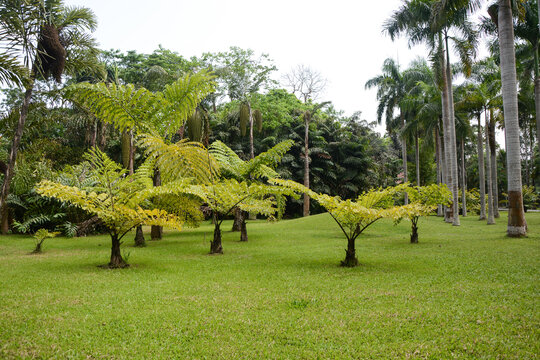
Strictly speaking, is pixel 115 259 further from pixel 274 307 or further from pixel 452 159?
pixel 452 159

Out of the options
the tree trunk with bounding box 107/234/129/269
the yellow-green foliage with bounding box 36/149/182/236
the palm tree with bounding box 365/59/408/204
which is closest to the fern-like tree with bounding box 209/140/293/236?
the yellow-green foliage with bounding box 36/149/182/236

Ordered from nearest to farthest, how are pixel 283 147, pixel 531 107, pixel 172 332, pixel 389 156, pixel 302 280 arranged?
pixel 172 332 < pixel 302 280 < pixel 283 147 < pixel 531 107 < pixel 389 156

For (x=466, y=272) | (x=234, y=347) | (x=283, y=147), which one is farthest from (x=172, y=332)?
(x=283, y=147)

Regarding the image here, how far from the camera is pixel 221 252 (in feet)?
28.8

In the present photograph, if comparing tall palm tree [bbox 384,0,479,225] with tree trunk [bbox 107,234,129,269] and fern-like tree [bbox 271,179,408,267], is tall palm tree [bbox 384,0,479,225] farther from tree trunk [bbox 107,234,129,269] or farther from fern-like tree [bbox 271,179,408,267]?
tree trunk [bbox 107,234,129,269]

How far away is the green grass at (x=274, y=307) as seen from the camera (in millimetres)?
3107

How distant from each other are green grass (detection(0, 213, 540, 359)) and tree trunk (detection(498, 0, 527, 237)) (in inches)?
128

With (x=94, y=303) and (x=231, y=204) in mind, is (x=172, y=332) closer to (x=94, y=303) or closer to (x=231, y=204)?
(x=94, y=303)

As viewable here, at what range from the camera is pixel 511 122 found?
1080 cm

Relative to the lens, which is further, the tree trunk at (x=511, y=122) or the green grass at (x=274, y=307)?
the tree trunk at (x=511, y=122)

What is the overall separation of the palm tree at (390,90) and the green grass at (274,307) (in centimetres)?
2178

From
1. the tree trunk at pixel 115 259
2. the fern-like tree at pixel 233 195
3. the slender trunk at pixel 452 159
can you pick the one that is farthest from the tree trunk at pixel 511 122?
the tree trunk at pixel 115 259

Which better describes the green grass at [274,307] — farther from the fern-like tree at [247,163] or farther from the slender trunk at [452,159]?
the slender trunk at [452,159]

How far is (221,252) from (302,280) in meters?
3.56
